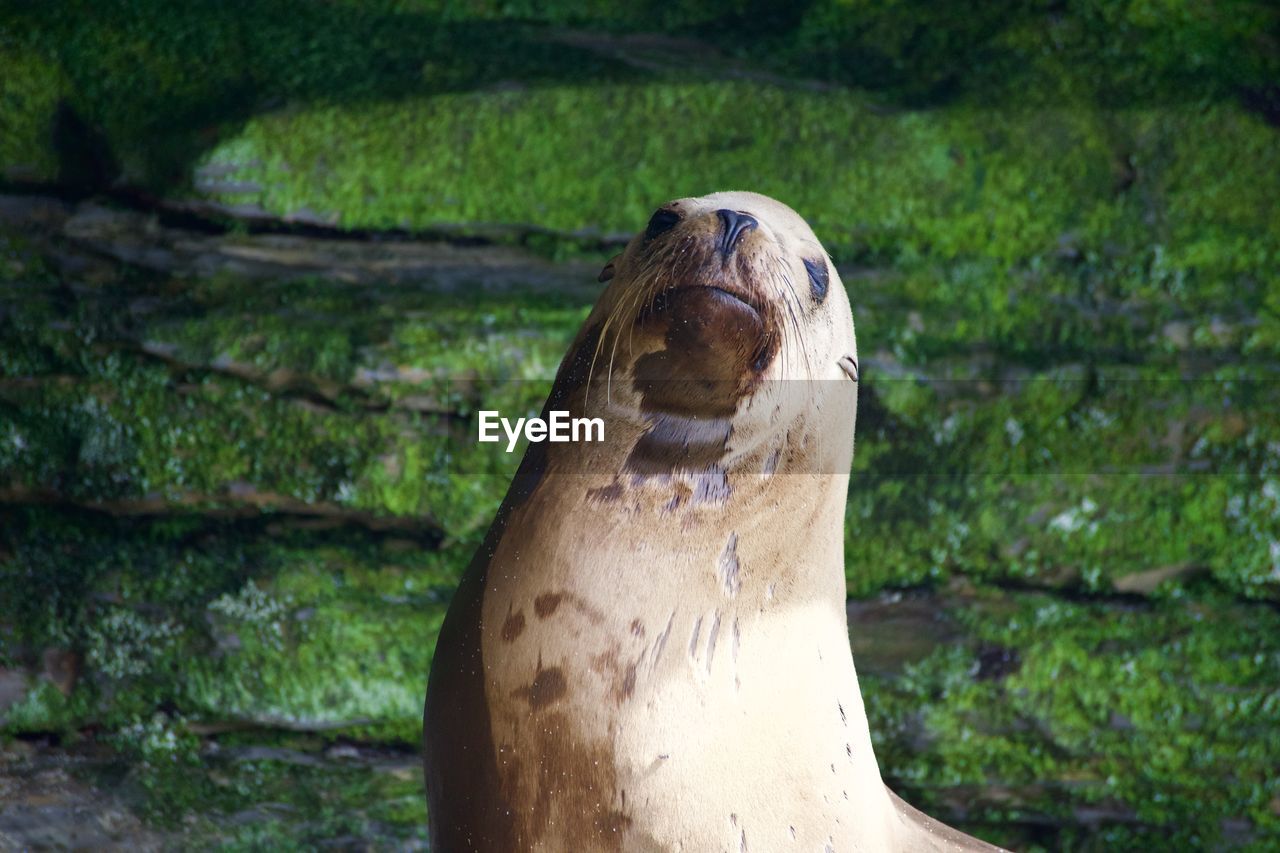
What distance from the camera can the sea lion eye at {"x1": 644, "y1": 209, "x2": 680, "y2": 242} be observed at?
6.80 ft

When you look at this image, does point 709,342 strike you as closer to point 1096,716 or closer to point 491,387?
point 491,387

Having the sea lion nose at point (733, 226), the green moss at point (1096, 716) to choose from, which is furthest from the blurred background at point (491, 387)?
the sea lion nose at point (733, 226)

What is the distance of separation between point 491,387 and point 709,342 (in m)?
1.57

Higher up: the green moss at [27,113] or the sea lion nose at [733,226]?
the green moss at [27,113]

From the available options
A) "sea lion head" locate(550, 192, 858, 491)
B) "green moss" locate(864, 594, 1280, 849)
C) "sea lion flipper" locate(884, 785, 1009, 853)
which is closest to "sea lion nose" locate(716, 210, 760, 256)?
"sea lion head" locate(550, 192, 858, 491)

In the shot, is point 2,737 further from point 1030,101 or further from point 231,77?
point 1030,101

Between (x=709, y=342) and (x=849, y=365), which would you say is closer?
(x=709, y=342)

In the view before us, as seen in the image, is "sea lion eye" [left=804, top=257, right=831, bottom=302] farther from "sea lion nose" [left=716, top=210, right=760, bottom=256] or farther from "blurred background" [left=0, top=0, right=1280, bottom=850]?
"blurred background" [left=0, top=0, right=1280, bottom=850]

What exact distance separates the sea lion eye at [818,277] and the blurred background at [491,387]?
1377 millimetres

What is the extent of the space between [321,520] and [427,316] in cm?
62

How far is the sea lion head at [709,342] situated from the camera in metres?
1.88

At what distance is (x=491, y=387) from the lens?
3.37 m

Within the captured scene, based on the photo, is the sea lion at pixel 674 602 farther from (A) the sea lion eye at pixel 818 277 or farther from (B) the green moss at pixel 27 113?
(B) the green moss at pixel 27 113

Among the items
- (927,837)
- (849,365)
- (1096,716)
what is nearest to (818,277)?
(849,365)
